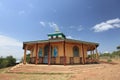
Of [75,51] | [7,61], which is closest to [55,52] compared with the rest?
[75,51]

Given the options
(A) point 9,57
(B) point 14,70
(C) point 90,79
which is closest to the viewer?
(C) point 90,79

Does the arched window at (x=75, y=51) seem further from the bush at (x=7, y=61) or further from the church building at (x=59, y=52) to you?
the bush at (x=7, y=61)

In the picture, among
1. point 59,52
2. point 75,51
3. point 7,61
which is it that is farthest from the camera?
point 7,61

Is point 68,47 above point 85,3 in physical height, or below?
below

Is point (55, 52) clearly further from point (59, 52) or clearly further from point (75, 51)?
point (75, 51)

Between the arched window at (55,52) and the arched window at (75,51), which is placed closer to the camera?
the arched window at (55,52)

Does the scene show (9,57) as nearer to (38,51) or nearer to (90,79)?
(38,51)

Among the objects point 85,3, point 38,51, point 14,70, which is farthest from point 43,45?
point 85,3

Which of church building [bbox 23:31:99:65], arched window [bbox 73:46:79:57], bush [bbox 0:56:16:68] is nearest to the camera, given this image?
church building [bbox 23:31:99:65]

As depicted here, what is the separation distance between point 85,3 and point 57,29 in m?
7.44

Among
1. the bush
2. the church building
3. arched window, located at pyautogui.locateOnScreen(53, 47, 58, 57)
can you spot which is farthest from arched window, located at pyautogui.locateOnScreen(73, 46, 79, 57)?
the bush

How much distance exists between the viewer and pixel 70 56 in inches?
714

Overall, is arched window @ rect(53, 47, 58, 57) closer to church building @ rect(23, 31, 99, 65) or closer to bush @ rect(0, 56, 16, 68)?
church building @ rect(23, 31, 99, 65)

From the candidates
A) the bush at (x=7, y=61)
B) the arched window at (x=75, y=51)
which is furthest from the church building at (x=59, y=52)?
the bush at (x=7, y=61)
